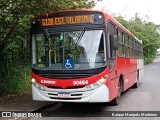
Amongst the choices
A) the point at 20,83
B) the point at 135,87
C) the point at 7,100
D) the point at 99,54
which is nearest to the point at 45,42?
the point at 99,54

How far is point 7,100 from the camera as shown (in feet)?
42.1

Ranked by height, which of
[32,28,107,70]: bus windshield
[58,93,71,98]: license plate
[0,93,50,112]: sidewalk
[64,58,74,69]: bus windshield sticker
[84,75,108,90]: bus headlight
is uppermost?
[32,28,107,70]: bus windshield

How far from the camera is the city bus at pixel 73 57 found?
31.3 ft

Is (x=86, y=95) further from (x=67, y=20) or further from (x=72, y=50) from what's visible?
(x=67, y=20)

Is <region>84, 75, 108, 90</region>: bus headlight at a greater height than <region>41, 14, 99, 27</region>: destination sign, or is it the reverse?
<region>41, 14, 99, 27</region>: destination sign

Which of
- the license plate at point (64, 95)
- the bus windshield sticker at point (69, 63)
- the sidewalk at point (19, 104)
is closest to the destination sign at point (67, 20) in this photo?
the bus windshield sticker at point (69, 63)

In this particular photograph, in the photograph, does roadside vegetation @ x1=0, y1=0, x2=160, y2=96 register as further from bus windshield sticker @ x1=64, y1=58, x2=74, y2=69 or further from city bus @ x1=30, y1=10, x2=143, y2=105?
bus windshield sticker @ x1=64, y1=58, x2=74, y2=69

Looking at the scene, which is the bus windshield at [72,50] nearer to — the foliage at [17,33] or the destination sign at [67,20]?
the destination sign at [67,20]

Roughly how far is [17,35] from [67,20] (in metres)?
5.21

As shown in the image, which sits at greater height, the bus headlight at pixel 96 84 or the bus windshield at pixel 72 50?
the bus windshield at pixel 72 50

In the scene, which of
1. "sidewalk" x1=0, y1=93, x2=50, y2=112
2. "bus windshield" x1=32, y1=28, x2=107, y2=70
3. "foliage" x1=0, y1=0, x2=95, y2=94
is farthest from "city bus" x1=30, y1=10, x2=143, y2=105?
"foliage" x1=0, y1=0, x2=95, y2=94

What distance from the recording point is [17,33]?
1450 cm

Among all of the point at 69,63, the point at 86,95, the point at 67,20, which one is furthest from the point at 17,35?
the point at 86,95

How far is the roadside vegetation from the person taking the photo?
38.3 ft
